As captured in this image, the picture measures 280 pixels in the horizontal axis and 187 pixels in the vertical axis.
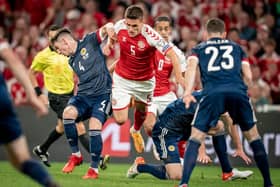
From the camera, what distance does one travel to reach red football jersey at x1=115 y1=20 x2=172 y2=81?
12.4 m

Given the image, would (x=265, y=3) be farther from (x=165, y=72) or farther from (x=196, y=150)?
(x=196, y=150)

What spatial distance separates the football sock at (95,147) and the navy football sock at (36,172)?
3.93 meters

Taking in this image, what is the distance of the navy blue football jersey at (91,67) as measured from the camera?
1227cm

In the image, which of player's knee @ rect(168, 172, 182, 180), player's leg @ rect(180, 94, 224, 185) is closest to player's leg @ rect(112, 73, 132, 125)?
player's knee @ rect(168, 172, 182, 180)

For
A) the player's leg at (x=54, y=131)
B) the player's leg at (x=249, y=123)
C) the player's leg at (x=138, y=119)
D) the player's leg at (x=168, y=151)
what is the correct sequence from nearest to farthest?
the player's leg at (x=249, y=123)
the player's leg at (x=168, y=151)
the player's leg at (x=138, y=119)
the player's leg at (x=54, y=131)

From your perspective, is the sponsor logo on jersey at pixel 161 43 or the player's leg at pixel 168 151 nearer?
the player's leg at pixel 168 151

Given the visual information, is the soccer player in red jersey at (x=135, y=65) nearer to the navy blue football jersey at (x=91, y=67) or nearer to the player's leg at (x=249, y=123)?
the navy blue football jersey at (x=91, y=67)

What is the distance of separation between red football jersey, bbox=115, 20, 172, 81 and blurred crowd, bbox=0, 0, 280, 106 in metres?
5.05

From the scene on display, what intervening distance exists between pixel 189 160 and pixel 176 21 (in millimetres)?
10684

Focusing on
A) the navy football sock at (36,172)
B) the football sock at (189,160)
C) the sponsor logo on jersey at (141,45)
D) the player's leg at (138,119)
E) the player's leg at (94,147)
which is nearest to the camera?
the navy football sock at (36,172)

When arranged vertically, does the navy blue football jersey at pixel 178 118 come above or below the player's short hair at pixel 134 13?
below

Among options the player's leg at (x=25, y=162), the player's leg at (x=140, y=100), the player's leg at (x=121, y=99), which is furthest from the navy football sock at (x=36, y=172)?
the player's leg at (x=140, y=100)

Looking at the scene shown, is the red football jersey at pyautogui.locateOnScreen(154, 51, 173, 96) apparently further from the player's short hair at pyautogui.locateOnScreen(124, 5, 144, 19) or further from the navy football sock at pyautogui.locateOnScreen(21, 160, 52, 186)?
the navy football sock at pyautogui.locateOnScreen(21, 160, 52, 186)

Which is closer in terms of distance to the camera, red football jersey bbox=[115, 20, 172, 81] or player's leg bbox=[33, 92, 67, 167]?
red football jersey bbox=[115, 20, 172, 81]
